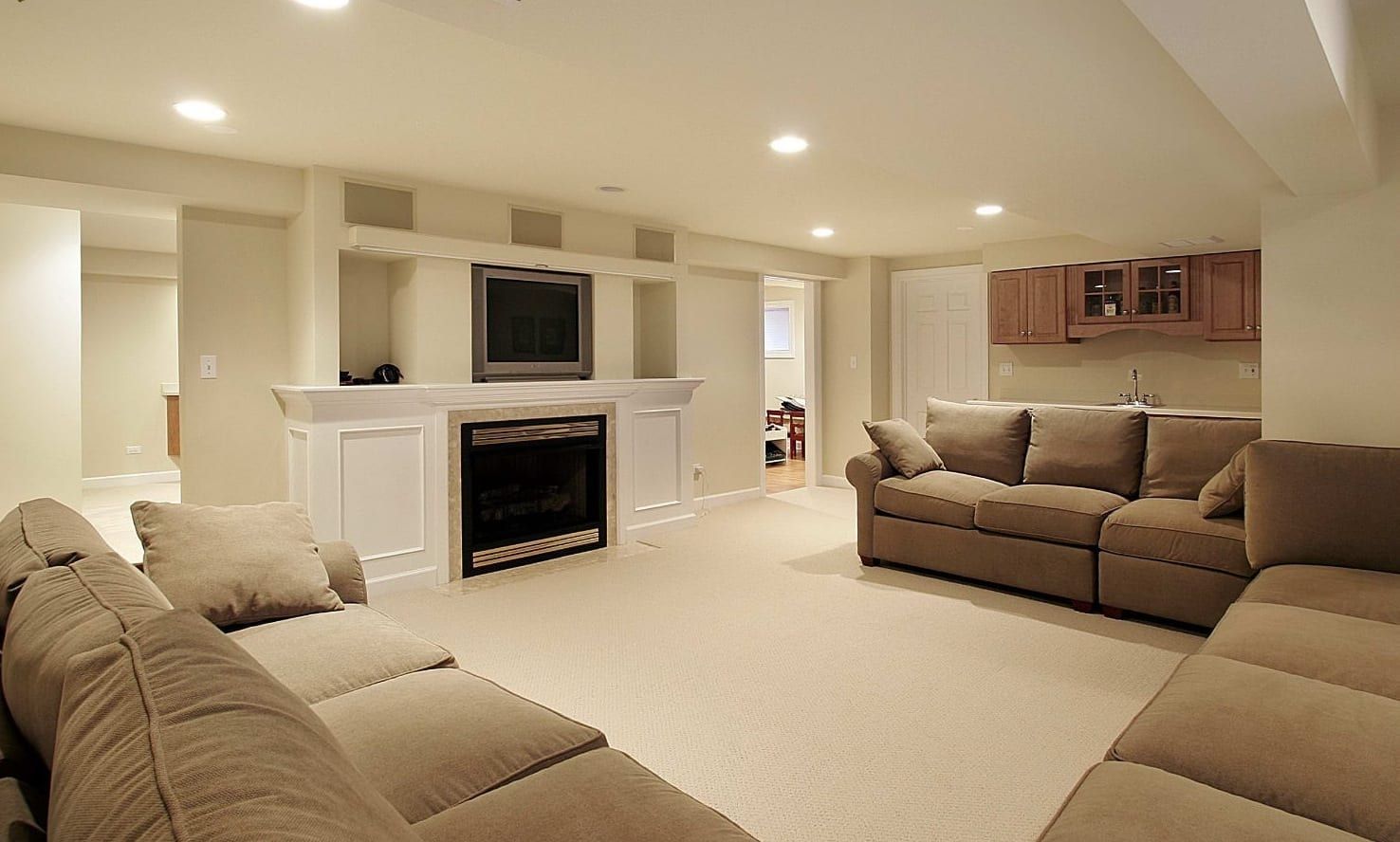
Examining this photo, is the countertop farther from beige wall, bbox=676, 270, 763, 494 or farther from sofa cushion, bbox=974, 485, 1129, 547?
beige wall, bbox=676, 270, 763, 494

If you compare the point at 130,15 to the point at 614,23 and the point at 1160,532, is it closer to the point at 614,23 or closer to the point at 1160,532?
the point at 614,23

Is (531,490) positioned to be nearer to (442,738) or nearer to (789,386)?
(442,738)

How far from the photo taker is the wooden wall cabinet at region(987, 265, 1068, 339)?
6453 millimetres

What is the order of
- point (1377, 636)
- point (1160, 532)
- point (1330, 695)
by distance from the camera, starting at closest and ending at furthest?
point (1330, 695), point (1377, 636), point (1160, 532)

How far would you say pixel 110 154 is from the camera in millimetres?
3666

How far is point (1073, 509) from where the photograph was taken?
3.96 meters

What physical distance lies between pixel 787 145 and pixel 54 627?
3.32m

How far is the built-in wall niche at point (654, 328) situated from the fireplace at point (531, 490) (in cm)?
93

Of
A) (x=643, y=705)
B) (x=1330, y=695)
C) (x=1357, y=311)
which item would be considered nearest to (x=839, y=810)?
(x=643, y=705)

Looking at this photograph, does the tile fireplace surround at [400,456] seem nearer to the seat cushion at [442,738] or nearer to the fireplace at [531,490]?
the fireplace at [531,490]

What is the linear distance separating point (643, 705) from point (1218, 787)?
1.85 meters

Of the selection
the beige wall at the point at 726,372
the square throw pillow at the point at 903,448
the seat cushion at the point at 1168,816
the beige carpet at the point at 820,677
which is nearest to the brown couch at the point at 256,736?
the seat cushion at the point at 1168,816

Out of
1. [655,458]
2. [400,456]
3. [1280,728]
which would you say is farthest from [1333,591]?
[400,456]

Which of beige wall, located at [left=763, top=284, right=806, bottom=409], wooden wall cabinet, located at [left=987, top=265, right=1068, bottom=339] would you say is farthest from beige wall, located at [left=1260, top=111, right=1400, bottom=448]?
beige wall, located at [left=763, top=284, right=806, bottom=409]
